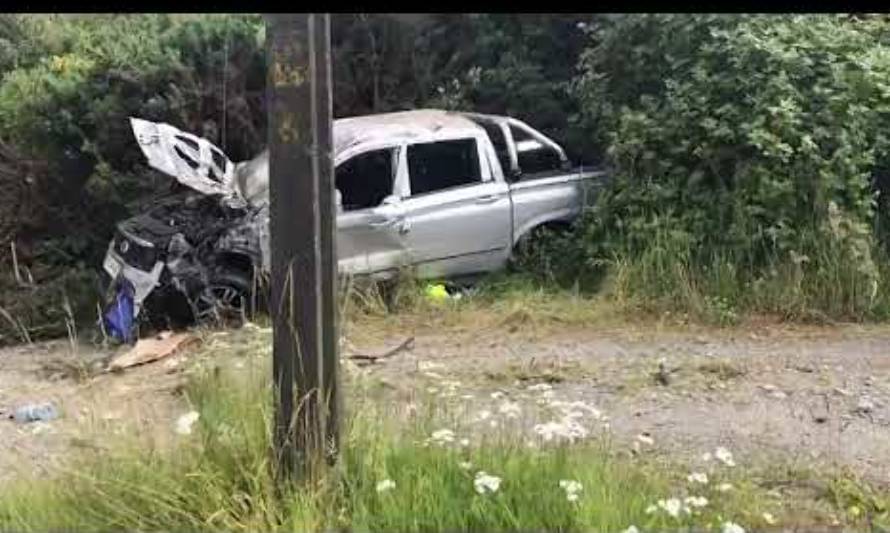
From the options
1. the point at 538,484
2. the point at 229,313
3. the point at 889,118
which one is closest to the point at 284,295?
the point at 538,484

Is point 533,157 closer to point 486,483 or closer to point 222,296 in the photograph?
point 222,296

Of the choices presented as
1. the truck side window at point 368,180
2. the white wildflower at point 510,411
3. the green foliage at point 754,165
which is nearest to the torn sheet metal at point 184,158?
the truck side window at point 368,180

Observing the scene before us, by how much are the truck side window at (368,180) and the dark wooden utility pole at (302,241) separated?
5567mm

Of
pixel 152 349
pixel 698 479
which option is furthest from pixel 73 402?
pixel 698 479

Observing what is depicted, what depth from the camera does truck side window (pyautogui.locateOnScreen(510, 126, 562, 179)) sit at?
34.7 ft

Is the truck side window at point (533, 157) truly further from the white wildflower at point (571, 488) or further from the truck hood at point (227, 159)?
the white wildflower at point (571, 488)

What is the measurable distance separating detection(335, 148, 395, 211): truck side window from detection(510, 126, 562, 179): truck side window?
1432mm

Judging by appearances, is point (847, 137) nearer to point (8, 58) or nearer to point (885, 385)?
point (885, 385)

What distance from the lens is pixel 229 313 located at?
9188 millimetres

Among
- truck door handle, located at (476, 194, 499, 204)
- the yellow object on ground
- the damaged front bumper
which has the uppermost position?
truck door handle, located at (476, 194, 499, 204)

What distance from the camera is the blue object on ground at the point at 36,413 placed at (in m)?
6.75

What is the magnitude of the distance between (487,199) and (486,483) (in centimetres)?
647

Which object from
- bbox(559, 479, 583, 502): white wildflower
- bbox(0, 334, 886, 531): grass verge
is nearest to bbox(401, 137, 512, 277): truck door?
bbox(0, 334, 886, 531): grass verge

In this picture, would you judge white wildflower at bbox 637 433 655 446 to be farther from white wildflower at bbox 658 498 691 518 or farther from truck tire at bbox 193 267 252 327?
truck tire at bbox 193 267 252 327
